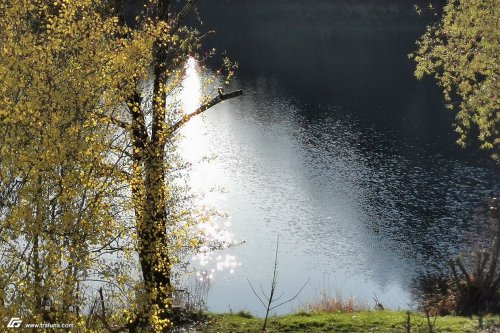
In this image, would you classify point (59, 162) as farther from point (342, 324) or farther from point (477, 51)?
point (477, 51)

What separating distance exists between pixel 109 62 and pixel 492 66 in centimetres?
1148

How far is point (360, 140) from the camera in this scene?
5919 cm

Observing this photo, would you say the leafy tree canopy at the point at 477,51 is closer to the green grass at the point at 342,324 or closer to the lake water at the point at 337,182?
the green grass at the point at 342,324

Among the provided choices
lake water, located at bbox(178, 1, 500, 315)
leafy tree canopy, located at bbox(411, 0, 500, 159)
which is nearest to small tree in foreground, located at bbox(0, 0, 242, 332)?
lake water, located at bbox(178, 1, 500, 315)

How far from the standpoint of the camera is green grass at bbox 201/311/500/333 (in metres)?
19.5

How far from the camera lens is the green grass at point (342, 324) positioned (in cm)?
1948

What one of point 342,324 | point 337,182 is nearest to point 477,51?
point 342,324

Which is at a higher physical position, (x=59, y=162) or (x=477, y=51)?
(x=477, y=51)

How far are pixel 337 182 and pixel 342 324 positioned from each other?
2814cm

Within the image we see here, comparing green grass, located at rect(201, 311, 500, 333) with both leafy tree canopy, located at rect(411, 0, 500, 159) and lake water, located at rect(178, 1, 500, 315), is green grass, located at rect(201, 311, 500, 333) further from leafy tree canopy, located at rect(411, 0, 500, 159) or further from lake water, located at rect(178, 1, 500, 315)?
lake water, located at rect(178, 1, 500, 315)

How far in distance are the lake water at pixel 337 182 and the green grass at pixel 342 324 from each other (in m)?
7.28

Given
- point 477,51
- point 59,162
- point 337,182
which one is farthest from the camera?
point 337,182

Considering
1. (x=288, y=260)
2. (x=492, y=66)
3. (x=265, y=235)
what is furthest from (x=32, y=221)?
(x=265, y=235)

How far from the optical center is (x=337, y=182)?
48.4m
